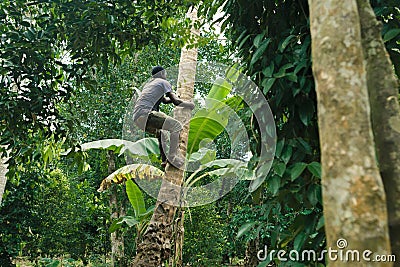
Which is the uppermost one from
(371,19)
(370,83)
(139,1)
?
(139,1)

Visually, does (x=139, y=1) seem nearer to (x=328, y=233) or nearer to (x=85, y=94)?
(x=328, y=233)

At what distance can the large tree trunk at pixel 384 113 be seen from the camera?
0.98 metres

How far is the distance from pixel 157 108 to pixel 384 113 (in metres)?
2.91

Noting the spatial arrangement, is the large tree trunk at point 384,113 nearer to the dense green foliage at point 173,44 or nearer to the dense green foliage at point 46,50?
the dense green foliage at point 173,44

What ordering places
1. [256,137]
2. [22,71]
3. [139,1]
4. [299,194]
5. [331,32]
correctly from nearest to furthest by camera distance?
[331,32], [299,194], [256,137], [22,71], [139,1]

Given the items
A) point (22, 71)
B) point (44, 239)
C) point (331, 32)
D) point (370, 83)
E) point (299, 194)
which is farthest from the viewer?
point (44, 239)

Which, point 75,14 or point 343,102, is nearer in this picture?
point 343,102

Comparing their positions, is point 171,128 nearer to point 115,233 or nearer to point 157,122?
point 157,122

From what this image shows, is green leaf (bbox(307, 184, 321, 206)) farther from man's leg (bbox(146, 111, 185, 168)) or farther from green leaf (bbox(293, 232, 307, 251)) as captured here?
man's leg (bbox(146, 111, 185, 168))

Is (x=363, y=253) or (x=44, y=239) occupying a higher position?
(x=44, y=239)

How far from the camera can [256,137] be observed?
1.84 m

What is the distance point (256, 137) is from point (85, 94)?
5670mm

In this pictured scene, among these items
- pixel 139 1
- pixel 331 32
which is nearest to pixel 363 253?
pixel 331 32

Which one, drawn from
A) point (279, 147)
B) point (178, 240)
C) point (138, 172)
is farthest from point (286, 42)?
point (138, 172)
